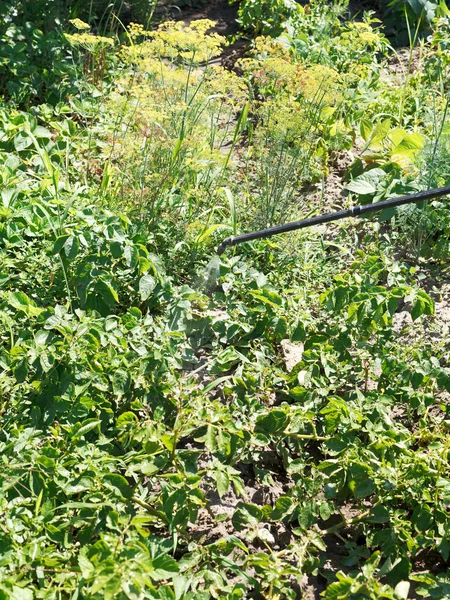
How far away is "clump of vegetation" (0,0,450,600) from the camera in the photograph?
2.54m

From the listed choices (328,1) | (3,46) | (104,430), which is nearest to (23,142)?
(3,46)

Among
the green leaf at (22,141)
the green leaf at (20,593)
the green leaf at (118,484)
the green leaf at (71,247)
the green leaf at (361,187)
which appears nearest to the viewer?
the green leaf at (20,593)

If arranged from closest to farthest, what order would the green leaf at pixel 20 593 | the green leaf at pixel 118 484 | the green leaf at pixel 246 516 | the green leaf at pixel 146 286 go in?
the green leaf at pixel 20 593, the green leaf at pixel 118 484, the green leaf at pixel 246 516, the green leaf at pixel 146 286

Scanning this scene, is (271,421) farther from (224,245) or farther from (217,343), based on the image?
(224,245)

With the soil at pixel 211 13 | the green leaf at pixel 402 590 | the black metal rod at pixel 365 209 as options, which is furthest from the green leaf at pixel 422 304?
the soil at pixel 211 13

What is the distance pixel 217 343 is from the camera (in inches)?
132

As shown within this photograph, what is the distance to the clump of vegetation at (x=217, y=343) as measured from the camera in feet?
8.34

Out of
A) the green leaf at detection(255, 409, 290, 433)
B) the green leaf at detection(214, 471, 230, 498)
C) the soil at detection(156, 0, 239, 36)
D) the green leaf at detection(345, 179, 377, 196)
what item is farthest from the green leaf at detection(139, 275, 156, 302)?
the soil at detection(156, 0, 239, 36)

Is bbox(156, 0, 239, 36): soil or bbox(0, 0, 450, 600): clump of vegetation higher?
bbox(156, 0, 239, 36): soil

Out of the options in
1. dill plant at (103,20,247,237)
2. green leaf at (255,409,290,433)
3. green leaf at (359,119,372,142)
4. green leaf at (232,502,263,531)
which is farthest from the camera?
green leaf at (359,119,372,142)

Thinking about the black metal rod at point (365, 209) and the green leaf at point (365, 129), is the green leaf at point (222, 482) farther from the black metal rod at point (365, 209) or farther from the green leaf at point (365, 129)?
the green leaf at point (365, 129)

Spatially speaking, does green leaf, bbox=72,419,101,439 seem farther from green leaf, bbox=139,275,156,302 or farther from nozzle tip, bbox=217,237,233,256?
nozzle tip, bbox=217,237,233,256

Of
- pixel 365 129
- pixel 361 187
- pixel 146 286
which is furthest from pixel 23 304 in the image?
pixel 365 129

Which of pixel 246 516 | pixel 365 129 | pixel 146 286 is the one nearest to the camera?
pixel 246 516
